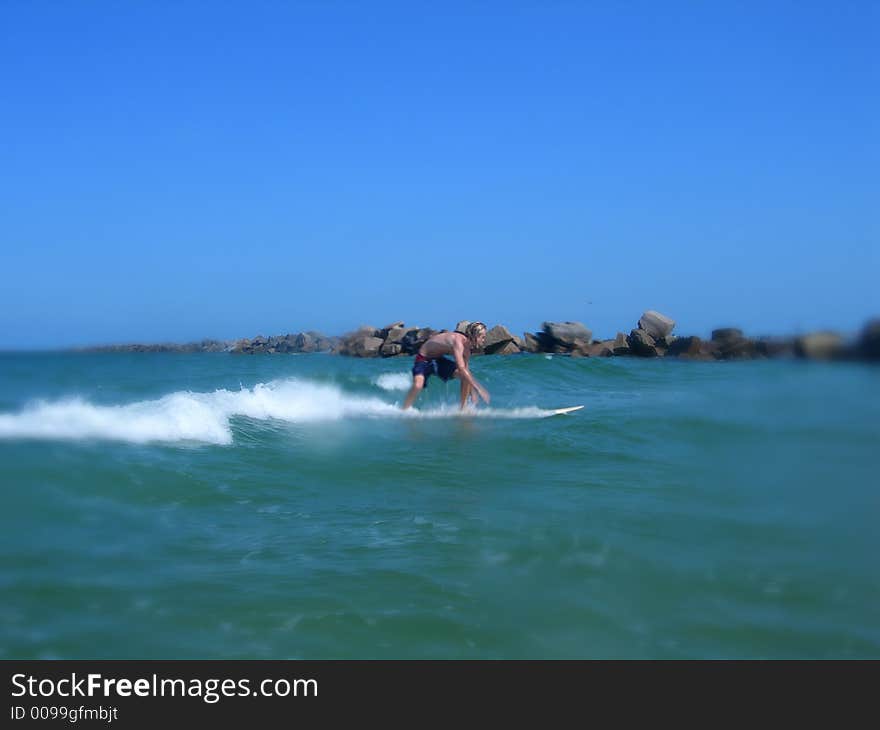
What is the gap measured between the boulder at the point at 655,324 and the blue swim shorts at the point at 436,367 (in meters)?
20.4

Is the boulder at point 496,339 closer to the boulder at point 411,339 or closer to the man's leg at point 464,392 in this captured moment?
the boulder at point 411,339

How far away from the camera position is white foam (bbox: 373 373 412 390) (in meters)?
19.5

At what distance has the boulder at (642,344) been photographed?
32406 mm

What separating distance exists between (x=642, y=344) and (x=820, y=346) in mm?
27831

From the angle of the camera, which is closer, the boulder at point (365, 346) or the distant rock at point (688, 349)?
the distant rock at point (688, 349)

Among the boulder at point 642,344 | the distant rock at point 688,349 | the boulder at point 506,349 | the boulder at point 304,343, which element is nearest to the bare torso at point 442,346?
the distant rock at point 688,349

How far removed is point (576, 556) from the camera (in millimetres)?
5531

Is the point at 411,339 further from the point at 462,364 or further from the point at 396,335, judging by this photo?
the point at 462,364

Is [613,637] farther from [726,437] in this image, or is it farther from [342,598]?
[726,437]

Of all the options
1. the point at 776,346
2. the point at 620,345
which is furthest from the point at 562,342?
the point at 776,346

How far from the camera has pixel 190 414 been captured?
11.6 m
